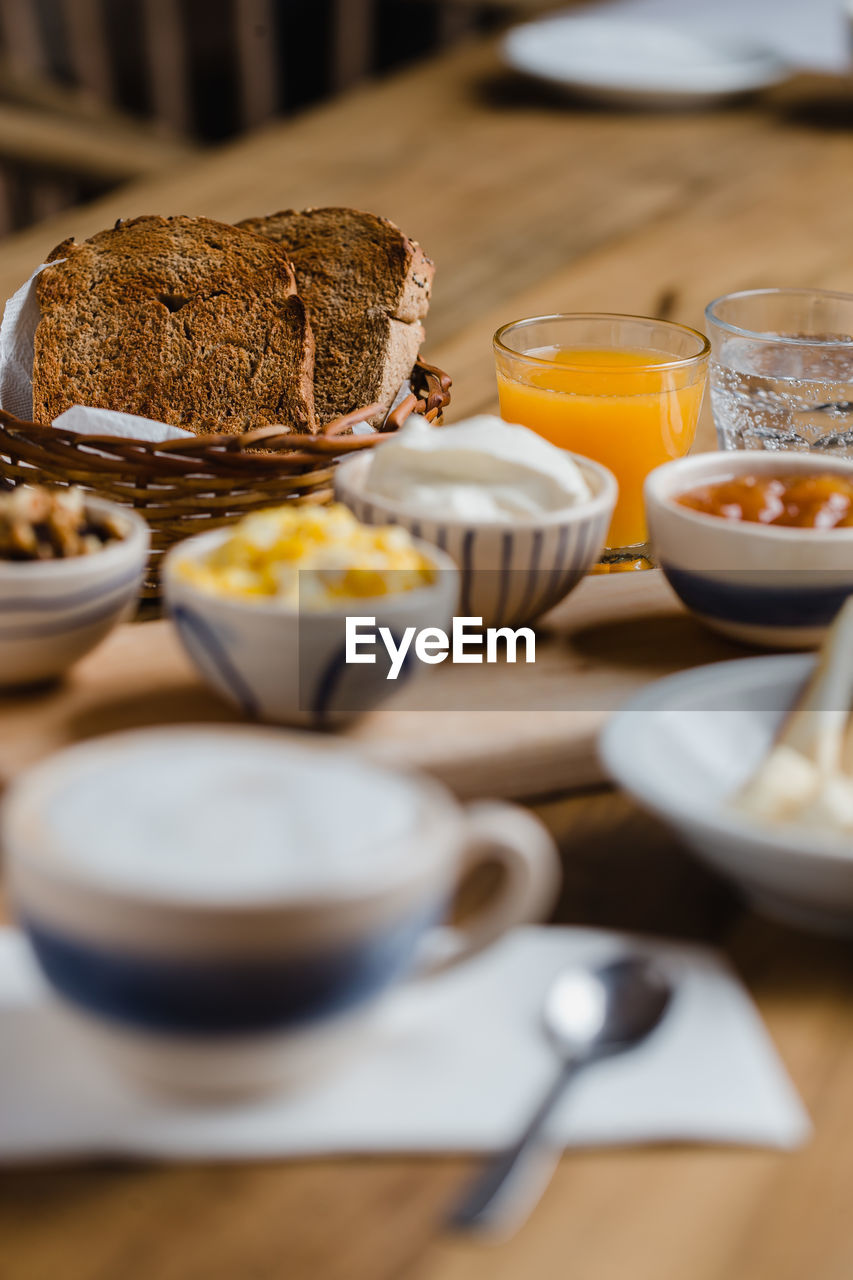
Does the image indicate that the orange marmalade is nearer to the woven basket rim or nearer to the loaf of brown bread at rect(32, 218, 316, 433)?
the woven basket rim

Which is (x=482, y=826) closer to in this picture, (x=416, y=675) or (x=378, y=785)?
(x=378, y=785)

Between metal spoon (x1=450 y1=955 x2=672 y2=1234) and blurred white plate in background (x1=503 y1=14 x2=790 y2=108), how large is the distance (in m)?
2.60

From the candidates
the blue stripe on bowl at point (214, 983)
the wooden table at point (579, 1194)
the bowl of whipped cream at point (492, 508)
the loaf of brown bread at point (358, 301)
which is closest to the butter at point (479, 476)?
the bowl of whipped cream at point (492, 508)

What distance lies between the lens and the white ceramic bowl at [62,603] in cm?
93

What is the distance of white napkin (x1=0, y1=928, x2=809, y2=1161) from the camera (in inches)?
25.5

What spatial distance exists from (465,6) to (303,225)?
298 cm

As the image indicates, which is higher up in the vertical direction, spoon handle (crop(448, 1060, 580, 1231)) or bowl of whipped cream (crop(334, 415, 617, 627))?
bowl of whipped cream (crop(334, 415, 617, 627))

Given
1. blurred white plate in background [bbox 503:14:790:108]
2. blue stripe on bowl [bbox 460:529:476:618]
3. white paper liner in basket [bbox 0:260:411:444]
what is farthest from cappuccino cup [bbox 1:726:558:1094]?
blurred white plate in background [bbox 503:14:790:108]

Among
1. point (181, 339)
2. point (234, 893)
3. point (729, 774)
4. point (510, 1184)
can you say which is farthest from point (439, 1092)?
point (181, 339)

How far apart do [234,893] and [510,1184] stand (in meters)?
0.18

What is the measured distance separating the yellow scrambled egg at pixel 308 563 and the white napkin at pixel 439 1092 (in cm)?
26

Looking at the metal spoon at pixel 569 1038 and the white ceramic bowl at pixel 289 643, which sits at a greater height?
the white ceramic bowl at pixel 289 643

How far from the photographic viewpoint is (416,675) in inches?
37.2

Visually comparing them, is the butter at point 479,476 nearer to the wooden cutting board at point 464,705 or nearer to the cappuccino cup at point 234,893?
the wooden cutting board at point 464,705
